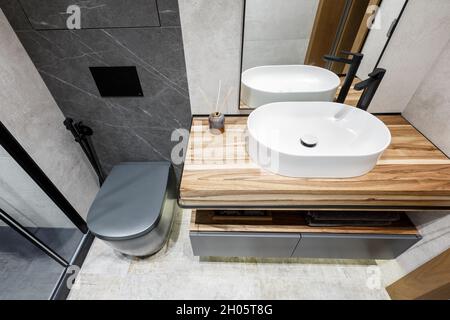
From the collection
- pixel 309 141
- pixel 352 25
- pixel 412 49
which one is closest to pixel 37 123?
pixel 309 141

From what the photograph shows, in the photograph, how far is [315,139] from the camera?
835mm

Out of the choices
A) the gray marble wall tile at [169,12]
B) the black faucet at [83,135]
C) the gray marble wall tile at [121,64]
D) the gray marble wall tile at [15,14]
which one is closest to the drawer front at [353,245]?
the gray marble wall tile at [121,64]

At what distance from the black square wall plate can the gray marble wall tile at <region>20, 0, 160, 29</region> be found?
0.59 ft

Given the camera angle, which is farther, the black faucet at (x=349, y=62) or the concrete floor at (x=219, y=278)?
the concrete floor at (x=219, y=278)

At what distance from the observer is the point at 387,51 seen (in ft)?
2.93

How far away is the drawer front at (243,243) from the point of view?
908 millimetres

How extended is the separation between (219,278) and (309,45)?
1.30 m

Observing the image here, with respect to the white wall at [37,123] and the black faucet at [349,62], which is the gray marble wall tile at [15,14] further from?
the black faucet at [349,62]

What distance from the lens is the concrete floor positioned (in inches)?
43.8

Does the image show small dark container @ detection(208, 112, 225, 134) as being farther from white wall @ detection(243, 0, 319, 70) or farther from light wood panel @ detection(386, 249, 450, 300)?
light wood panel @ detection(386, 249, 450, 300)

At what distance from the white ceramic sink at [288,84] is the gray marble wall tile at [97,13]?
0.47 metres

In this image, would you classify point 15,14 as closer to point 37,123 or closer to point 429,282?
point 37,123

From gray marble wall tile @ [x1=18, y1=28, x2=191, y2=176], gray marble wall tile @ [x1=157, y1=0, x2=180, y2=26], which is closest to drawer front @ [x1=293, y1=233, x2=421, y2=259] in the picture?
gray marble wall tile @ [x1=18, y1=28, x2=191, y2=176]

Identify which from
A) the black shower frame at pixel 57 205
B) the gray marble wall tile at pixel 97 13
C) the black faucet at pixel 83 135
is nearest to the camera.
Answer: the gray marble wall tile at pixel 97 13
